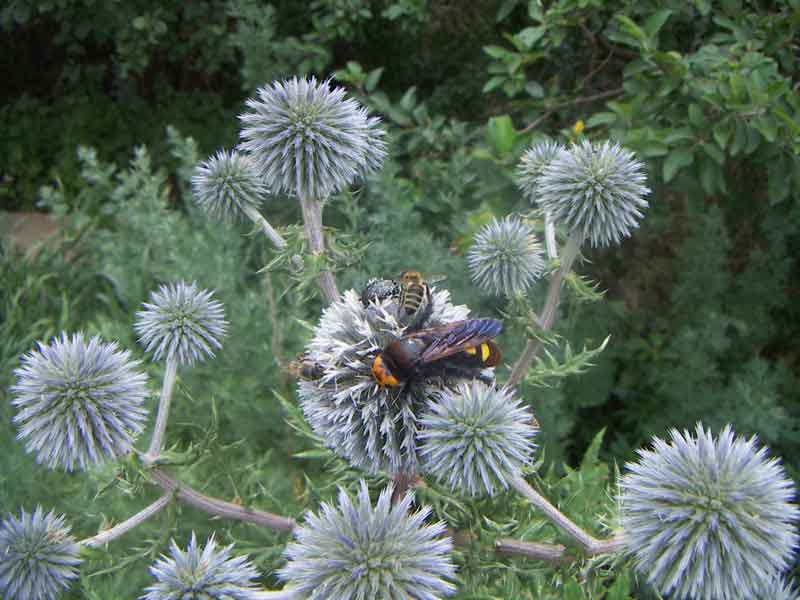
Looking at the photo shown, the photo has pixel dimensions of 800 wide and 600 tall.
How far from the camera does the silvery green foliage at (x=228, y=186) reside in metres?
1.67

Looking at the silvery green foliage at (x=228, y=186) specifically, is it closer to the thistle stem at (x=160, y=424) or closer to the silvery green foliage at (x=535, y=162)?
the thistle stem at (x=160, y=424)

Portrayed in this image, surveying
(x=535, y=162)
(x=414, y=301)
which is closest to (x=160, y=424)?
(x=414, y=301)

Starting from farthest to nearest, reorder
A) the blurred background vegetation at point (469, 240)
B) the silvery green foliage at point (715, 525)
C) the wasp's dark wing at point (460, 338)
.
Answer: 1. the blurred background vegetation at point (469, 240)
2. the wasp's dark wing at point (460, 338)
3. the silvery green foliage at point (715, 525)

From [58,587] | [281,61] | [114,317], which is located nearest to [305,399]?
[58,587]

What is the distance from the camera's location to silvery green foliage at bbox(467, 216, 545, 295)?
5.39 ft

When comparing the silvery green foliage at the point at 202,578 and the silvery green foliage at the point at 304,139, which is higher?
the silvery green foliage at the point at 304,139

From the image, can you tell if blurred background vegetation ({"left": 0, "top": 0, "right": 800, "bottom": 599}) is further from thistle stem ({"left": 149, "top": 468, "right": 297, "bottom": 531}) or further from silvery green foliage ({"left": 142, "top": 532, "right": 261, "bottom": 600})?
silvery green foliage ({"left": 142, "top": 532, "right": 261, "bottom": 600})

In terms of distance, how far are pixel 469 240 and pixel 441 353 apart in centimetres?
156

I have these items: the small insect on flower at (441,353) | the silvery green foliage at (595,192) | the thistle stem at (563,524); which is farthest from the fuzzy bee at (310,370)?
the silvery green foliage at (595,192)

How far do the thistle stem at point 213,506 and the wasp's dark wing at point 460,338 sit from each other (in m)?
0.52

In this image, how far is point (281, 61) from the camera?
383 centimetres

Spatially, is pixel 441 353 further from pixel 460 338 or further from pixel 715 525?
pixel 715 525

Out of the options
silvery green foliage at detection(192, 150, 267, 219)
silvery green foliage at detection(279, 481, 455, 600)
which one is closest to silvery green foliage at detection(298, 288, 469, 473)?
silvery green foliage at detection(279, 481, 455, 600)

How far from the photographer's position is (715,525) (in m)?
1.04
